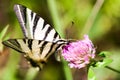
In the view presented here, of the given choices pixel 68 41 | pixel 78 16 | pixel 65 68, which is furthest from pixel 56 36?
pixel 78 16

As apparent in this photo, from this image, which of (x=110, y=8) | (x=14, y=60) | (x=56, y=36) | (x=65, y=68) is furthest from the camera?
(x=110, y=8)

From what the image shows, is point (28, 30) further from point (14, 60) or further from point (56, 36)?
point (14, 60)

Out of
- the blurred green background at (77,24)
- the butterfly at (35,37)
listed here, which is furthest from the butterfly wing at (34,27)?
the blurred green background at (77,24)

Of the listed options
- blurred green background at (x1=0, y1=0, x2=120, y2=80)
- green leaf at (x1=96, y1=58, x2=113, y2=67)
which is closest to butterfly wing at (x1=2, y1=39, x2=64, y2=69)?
green leaf at (x1=96, y1=58, x2=113, y2=67)

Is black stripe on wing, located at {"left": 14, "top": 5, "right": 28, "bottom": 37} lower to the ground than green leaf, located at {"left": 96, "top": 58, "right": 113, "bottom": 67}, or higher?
higher

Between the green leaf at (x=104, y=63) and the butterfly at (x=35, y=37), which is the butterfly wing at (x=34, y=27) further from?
the green leaf at (x=104, y=63)

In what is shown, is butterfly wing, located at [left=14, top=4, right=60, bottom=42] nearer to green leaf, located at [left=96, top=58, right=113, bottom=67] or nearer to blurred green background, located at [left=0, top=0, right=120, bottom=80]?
green leaf, located at [left=96, top=58, right=113, bottom=67]

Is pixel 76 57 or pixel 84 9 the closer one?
pixel 76 57
